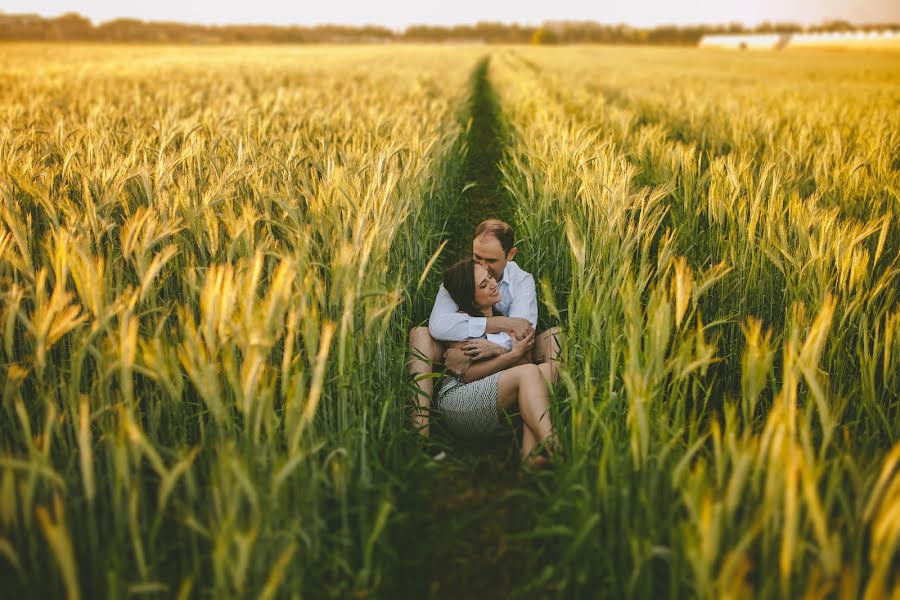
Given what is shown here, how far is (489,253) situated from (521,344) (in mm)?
396

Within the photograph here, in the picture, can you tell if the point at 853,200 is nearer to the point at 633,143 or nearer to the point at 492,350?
the point at 633,143

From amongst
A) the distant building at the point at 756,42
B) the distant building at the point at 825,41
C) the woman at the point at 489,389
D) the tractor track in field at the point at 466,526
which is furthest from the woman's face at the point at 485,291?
the distant building at the point at 756,42

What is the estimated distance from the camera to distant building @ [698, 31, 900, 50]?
49050 mm

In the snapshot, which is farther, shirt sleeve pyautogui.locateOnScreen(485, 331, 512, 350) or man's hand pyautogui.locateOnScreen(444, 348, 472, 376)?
shirt sleeve pyautogui.locateOnScreen(485, 331, 512, 350)

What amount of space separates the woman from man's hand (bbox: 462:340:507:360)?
0.10ft

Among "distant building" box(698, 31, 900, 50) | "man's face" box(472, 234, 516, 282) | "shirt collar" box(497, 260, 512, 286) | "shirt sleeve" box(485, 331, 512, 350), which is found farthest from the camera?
"distant building" box(698, 31, 900, 50)

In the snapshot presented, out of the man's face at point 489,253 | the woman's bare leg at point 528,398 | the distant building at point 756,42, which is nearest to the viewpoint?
the woman's bare leg at point 528,398

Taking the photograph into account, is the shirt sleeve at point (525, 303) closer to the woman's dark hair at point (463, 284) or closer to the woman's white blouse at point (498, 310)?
the woman's white blouse at point (498, 310)

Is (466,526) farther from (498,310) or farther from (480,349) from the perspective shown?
(498,310)

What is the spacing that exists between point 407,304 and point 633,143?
265cm

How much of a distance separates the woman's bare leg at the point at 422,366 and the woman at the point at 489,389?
0.20ft

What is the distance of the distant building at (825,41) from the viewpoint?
4905cm

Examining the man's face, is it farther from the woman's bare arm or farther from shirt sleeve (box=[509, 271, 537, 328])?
the woman's bare arm

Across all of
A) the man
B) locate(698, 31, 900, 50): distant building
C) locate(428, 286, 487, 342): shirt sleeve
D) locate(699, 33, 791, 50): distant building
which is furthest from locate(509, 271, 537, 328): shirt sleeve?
locate(699, 33, 791, 50): distant building
